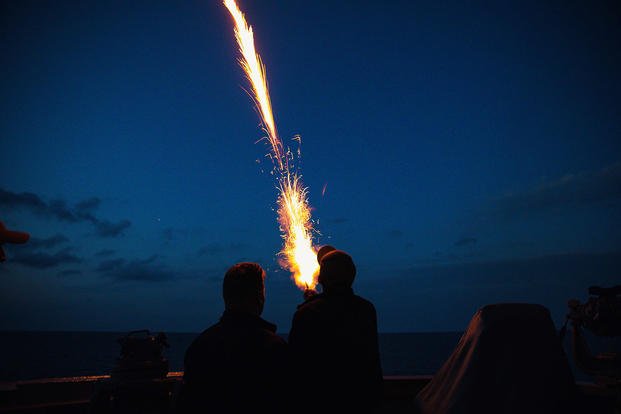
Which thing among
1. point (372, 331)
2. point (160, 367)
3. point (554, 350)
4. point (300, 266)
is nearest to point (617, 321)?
point (554, 350)

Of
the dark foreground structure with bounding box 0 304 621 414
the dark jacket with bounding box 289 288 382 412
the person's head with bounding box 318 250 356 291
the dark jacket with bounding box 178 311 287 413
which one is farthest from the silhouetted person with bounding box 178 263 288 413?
the person's head with bounding box 318 250 356 291

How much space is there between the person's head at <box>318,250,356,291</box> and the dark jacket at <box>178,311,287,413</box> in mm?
912

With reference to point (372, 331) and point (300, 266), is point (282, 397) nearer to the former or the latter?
point (372, 331)

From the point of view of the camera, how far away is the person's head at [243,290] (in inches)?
128

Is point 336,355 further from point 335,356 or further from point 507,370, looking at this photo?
point 507,370

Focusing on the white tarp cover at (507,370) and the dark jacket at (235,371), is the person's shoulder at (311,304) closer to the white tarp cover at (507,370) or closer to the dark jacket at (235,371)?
the dark jacket at (235,371)

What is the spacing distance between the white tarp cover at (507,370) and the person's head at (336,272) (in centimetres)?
106

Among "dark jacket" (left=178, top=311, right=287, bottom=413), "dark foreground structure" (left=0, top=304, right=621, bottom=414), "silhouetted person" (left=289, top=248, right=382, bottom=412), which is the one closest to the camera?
"dark jacket" (left=178, top=311, right=287, bottom=413)

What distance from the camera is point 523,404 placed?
10.4ft

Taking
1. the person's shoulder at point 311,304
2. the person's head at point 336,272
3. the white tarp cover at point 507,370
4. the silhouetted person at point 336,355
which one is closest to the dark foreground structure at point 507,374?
the white tarp cover at point 507,370

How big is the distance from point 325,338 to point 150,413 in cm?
274

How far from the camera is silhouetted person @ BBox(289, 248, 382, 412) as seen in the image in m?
3.74

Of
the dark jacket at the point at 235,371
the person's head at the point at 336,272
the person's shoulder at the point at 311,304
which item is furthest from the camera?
the person's head at the point at 336,272

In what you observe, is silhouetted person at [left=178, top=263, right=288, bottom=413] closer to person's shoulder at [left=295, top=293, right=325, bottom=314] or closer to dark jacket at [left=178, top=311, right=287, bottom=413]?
dark jacket at [left=178, top=311, right=287, bottom=413]
